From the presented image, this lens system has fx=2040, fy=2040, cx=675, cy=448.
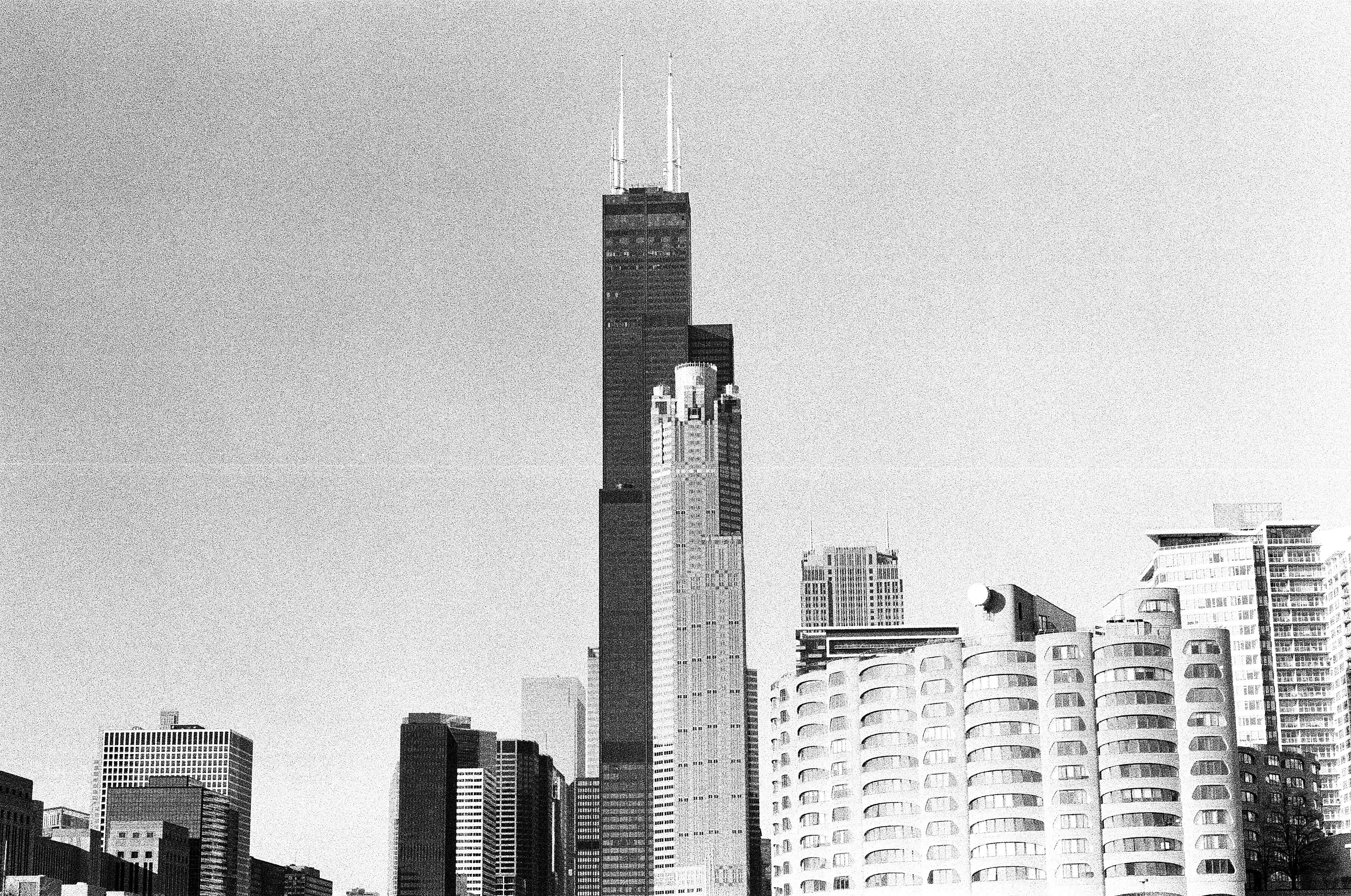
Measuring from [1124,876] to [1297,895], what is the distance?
16.2m

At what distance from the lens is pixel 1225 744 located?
200m

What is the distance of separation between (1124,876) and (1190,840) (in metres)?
7.33

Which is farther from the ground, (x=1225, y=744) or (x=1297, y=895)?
(x=1225, y=744)

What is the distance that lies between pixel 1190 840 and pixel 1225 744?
10049mm

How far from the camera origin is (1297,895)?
640 feet

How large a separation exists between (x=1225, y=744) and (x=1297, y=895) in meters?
15.5

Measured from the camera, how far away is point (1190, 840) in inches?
7776

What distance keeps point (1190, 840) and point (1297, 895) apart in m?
11.0

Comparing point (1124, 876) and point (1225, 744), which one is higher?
point (1225, 744)

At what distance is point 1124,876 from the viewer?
199 meters
